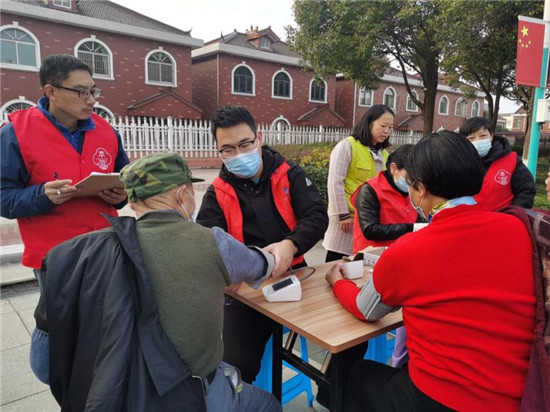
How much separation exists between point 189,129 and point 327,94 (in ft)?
36.2

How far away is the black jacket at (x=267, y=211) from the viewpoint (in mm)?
1941

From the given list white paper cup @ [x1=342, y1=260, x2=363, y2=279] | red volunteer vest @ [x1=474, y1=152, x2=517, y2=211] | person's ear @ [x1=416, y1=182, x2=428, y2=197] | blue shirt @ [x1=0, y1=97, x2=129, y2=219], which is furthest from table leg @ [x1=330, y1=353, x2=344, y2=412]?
red volunteer vest @ [x1=474, y1=152, x2=517, y2=211]

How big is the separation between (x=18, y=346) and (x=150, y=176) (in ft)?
7.95

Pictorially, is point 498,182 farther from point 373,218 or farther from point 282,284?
point 282,284

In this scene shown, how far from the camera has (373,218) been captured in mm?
2359

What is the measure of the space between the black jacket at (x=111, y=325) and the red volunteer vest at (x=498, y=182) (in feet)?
9.61

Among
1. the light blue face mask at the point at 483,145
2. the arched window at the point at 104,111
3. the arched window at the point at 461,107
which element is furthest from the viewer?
the arched window at the point at 461,107

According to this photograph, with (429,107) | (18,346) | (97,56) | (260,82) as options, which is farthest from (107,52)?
(18,346)

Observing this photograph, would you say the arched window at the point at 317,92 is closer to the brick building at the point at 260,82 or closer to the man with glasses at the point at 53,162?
the brick building at the point at 260,82

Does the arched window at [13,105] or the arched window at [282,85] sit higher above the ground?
the arched window at [282,85]

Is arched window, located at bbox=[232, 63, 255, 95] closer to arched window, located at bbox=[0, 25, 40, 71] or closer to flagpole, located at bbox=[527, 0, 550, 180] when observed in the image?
arched window, located at bbox=[0, 25, 40, 71]

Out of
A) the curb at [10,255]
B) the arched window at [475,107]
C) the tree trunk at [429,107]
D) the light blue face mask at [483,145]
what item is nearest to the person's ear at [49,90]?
the curb at [10,255]

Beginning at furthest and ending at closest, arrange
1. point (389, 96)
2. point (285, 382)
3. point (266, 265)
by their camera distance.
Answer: point (389, 96) → point (285, 382) → point (266, 265)

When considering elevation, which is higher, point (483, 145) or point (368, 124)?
point (368, 124)
